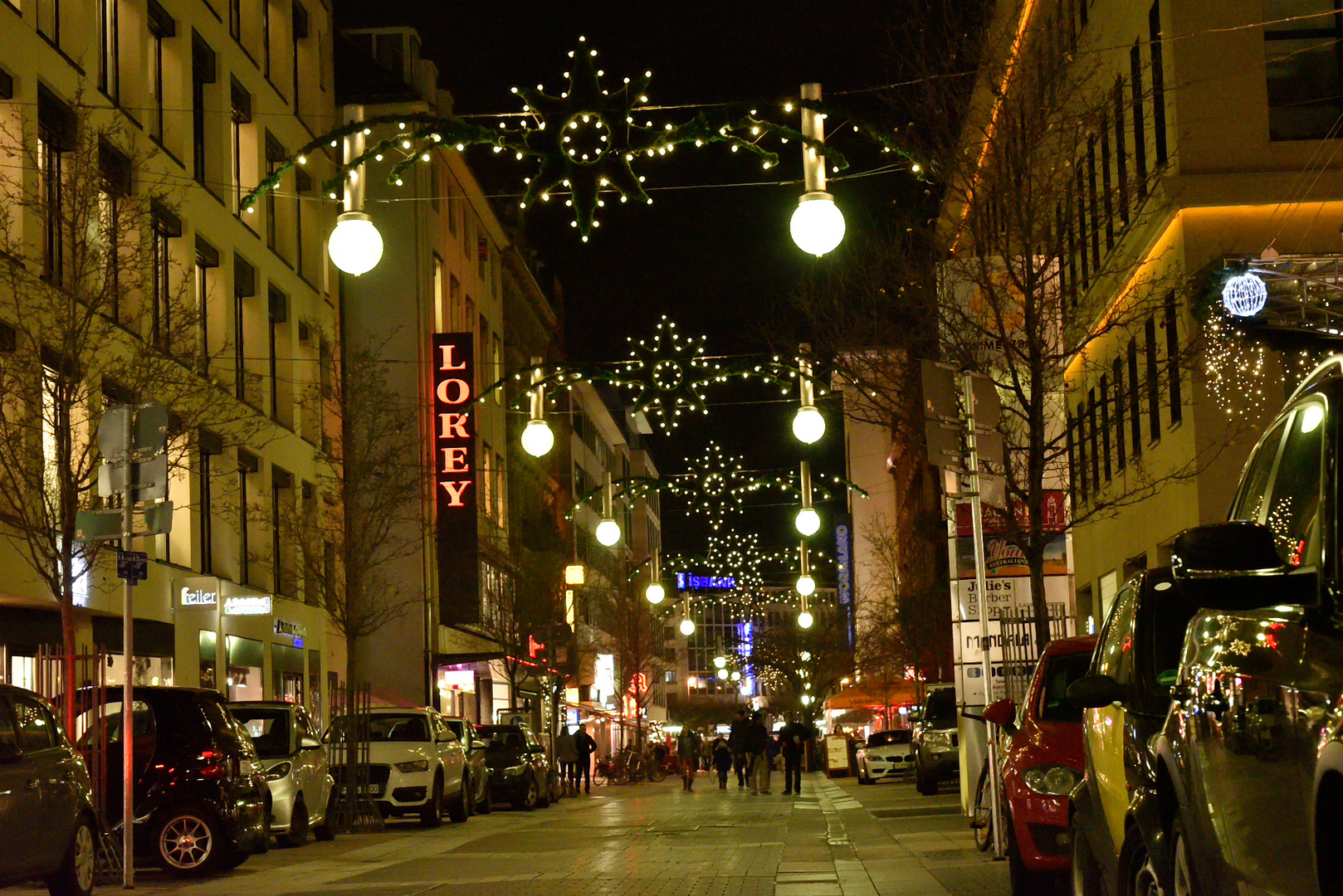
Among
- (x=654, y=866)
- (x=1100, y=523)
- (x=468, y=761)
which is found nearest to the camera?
(x=654, y=866)

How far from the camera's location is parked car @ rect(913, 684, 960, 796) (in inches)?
1398

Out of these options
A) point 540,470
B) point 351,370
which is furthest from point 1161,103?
point 540,470

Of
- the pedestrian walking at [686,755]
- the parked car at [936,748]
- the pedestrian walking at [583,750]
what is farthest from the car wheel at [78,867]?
the pedestrian walking at [686,755]

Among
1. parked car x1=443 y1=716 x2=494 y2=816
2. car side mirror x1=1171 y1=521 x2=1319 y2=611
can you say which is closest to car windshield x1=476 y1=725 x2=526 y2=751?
parked car x1=443 y1=716 x2=494 y2=816

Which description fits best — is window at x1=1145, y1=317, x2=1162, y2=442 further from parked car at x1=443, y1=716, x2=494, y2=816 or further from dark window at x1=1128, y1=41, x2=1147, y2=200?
parked car at x1=443, y1=716, x2=494, y2=816

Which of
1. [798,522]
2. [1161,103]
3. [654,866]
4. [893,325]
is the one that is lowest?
[654,866]

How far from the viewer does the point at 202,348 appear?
31672mm

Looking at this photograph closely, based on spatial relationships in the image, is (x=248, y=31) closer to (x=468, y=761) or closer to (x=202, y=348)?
(x=202, y=348)

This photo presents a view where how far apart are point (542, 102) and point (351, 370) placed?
1991 cm

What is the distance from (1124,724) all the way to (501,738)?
94.7 ft

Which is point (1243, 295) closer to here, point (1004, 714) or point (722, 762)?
point (1004, 714)

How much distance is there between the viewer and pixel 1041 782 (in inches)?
486

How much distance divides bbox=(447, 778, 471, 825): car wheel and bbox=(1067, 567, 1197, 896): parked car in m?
20.6

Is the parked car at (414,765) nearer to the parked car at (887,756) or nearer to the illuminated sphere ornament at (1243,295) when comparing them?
the illuminated sphere ornament at (1243,295)
